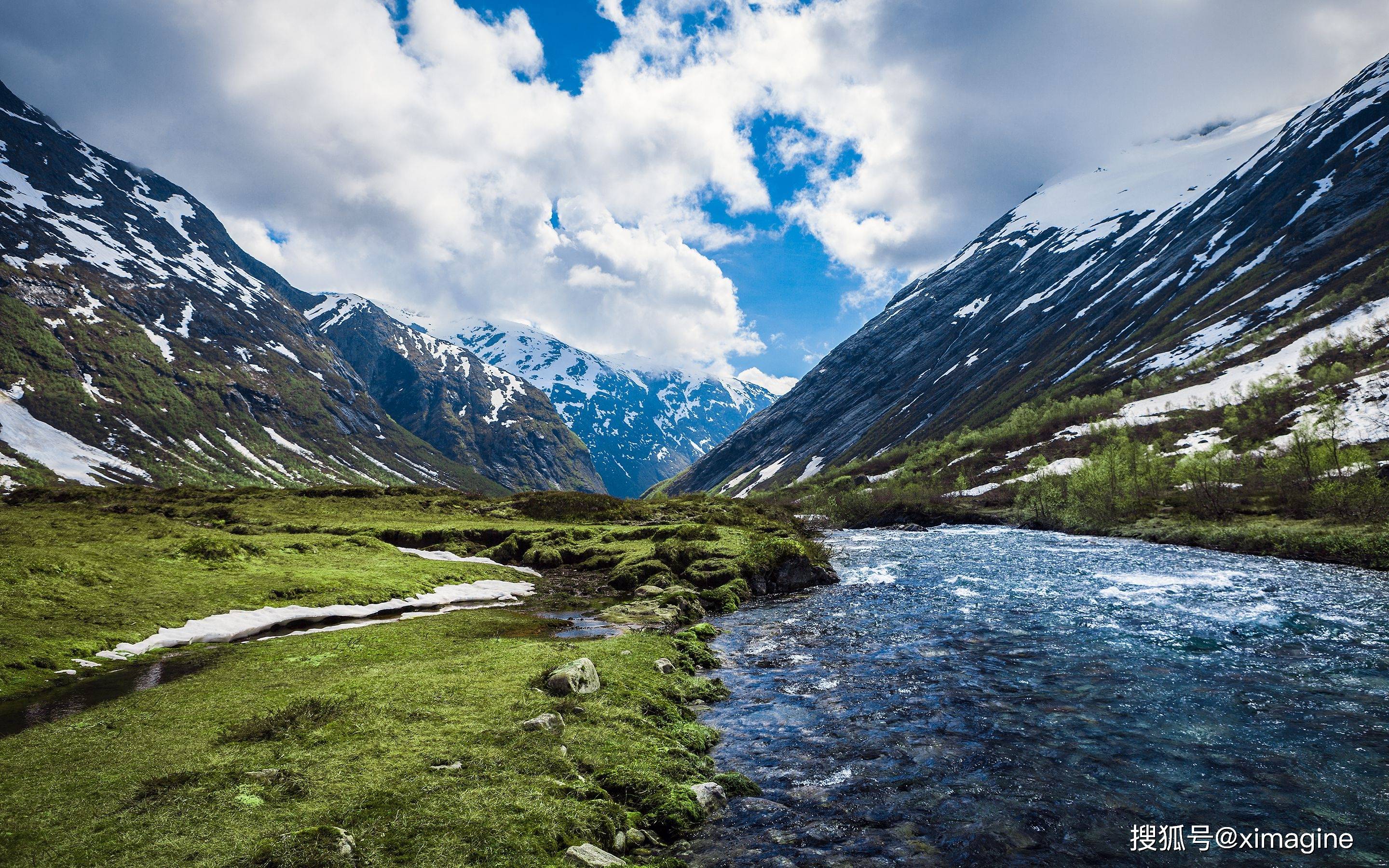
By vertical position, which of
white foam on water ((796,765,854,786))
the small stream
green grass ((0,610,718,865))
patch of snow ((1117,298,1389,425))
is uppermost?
patch of snow ((1117,298,1389,425))

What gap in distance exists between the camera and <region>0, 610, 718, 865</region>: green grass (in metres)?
9.55

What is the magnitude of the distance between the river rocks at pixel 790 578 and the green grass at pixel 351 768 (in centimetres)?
2457

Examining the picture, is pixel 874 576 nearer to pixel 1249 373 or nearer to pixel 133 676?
pixel 133 676

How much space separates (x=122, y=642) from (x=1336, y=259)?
26509cm

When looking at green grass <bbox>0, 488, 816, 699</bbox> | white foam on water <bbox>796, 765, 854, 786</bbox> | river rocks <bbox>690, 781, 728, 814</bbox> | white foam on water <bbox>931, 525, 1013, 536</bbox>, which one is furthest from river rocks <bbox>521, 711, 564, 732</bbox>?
white foam on water <bbox>931, 525, 1013, 536</bbox>

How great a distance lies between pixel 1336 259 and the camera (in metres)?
172

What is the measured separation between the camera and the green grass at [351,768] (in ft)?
31.3

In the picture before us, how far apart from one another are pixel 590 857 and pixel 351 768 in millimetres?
5760

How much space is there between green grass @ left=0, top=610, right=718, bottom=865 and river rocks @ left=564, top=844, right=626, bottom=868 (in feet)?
0.92

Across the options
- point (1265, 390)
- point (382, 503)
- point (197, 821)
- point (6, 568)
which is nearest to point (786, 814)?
point (197, 821)

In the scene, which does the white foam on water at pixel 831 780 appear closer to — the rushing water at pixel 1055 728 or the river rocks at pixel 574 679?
the rushing water at pixel 1055 728

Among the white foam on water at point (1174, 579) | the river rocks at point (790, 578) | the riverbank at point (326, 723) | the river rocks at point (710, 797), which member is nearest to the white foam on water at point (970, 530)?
the white foam on water at point (1174, 579)

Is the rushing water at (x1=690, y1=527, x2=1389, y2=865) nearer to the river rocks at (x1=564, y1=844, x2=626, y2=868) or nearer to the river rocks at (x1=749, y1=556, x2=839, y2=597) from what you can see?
the river rocks at (x1=564, y1=844, x2=626, y2=868)

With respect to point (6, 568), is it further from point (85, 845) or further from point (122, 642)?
point (85, 845)
